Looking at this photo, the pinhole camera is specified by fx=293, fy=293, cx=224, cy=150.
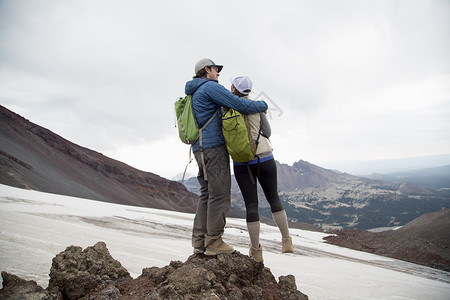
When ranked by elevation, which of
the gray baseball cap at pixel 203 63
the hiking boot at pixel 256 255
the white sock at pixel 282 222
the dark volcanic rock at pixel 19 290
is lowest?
the dark volcanic rock at pixel 19 290

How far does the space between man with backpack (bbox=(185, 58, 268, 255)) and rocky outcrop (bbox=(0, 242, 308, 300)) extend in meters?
0.25

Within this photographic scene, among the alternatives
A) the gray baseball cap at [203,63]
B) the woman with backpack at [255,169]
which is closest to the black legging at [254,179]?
the woman with backpack at [255,169]

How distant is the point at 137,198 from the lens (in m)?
36.7

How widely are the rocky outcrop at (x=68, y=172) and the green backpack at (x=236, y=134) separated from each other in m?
17.3

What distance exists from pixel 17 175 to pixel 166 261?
17.7m

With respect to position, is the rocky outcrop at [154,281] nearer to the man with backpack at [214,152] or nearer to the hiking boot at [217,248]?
the hiking boot at [217,248]

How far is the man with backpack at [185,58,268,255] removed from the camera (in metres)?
2.68

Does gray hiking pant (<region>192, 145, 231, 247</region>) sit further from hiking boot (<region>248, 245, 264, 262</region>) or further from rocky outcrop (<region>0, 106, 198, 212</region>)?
rocky outcrop (<region>0, 106, 198, 212</region>)

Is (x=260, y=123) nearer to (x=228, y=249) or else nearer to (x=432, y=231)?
(x=228, y=249)

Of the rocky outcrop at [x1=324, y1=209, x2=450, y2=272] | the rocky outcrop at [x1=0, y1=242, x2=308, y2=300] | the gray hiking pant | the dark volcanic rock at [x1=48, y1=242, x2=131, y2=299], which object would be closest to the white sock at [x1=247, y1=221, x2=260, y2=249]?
the rocky outcrop at [x1=0, y1=242, x2=308, y2=300]

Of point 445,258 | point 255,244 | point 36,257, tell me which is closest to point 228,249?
point 255,244

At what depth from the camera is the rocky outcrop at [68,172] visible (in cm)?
2077

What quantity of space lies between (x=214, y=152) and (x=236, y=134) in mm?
265

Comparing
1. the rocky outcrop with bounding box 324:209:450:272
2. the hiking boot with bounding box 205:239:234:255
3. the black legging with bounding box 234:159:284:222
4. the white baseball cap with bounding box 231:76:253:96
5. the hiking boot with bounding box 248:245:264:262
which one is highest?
the white baseball cap with bounding box 231:76:253:96
